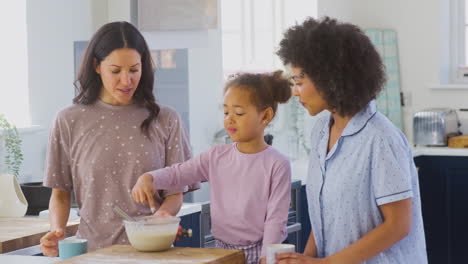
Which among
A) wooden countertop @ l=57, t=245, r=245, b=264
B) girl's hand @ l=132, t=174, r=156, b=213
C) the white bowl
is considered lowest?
wooden countertop @ l=57, t=245, r=245, b=264

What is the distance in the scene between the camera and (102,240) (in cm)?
250

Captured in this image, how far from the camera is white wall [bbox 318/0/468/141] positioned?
21.2 ft

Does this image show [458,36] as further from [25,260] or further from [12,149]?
[25,260]

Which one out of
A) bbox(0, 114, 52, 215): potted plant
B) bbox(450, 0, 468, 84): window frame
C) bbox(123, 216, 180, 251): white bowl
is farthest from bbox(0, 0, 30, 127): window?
bbox(450, 0, 468, 84): window frame

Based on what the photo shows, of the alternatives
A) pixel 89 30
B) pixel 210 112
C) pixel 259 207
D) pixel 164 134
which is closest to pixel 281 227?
pixel 259 207

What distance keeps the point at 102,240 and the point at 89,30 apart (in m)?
2.18

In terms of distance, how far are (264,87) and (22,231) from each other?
1085 millimetres

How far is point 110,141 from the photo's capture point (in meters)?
2.52

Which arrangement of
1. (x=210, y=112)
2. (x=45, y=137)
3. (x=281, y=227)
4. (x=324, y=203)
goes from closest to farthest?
(x=324, y=203) < (x=281, y=227) < (x=45, y=137) < (x=210, y=112)

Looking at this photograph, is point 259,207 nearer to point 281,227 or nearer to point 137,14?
point 281,227

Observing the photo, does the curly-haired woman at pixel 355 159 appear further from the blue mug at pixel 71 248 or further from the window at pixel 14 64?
the window at pixel 14 64

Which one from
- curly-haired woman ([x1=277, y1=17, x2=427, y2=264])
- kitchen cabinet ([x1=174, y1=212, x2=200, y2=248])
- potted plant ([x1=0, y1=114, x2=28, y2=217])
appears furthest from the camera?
kitchen cabinet ([x1=174, y1=212, x2=200, y2=248])

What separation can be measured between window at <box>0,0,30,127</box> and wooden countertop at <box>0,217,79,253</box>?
3.09 ft

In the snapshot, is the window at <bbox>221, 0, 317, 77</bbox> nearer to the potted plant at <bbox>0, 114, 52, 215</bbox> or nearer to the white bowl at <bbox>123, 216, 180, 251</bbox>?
the potted plant at <bbox>0, 114, 52, 215</bbox>
